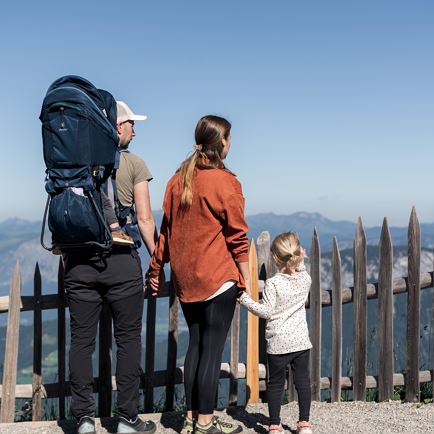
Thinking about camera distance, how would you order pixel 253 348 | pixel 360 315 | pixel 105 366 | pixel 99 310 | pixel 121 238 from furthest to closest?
pixel 360 315 < pixel 253 348 < pixel 105 366 < pixel 99 310 < pixel 121 238

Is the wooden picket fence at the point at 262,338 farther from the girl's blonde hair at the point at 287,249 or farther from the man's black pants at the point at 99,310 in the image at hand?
the girl's blonde hair at the point at 287,249

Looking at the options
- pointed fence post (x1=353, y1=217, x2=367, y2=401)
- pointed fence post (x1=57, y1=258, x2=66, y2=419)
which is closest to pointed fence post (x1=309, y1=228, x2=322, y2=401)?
pointed fence post (x1=353, y1=217, x2=367, y2=401)

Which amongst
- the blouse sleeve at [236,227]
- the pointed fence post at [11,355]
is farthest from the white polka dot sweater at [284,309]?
the pointed fence post at [11,355]

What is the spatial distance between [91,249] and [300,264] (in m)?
1.32

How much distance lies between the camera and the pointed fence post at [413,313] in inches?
215

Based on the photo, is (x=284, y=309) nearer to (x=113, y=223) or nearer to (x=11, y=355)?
(x=113, y=223)

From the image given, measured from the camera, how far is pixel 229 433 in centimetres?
445

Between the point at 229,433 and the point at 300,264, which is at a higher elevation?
the point at 300,264

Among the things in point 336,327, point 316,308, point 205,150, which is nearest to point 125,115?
point 205,150

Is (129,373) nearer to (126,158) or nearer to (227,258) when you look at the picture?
(227,258)

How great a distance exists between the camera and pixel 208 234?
3939 mm

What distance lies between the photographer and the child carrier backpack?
3.82 m

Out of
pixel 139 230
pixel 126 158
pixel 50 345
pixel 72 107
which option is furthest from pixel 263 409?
pixel 50 345

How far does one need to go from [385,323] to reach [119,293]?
250 centimetres
